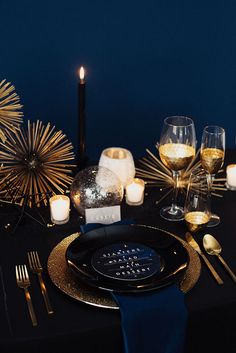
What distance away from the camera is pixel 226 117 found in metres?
2.14

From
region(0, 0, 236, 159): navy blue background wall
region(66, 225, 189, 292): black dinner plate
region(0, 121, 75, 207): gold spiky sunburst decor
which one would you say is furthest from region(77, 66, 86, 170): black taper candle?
region(0, 0, 236, 159): navy blue background wall

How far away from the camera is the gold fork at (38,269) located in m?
0.86

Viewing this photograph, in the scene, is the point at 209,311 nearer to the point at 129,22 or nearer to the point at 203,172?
the point at 203,172

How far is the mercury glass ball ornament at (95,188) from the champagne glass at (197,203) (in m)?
0.16

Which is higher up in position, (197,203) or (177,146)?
(177,146)

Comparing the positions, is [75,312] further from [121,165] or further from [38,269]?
[121,165]

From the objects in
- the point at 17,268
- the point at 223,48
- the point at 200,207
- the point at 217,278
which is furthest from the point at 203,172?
the point at 223,48

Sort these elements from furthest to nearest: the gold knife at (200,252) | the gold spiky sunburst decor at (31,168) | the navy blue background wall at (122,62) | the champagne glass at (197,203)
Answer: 1. the navy blue background wall at (122,62)
2. the gold spiky sunburst decor at (31,168)
3. the champagne glass at (197,203)
4. the gold knife at (200,252)

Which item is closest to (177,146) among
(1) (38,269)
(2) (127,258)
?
(2) (127,258)

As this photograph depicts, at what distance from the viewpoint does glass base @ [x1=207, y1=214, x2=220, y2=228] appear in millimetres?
1116

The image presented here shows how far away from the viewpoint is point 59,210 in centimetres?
110

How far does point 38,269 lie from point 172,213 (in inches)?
13.9

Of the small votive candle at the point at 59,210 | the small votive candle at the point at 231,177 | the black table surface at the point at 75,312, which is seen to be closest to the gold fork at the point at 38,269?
the black table surface at the point at 75,312

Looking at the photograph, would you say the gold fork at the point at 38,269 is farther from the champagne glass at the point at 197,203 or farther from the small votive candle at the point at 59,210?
the champagne glass at the point at 197,203
